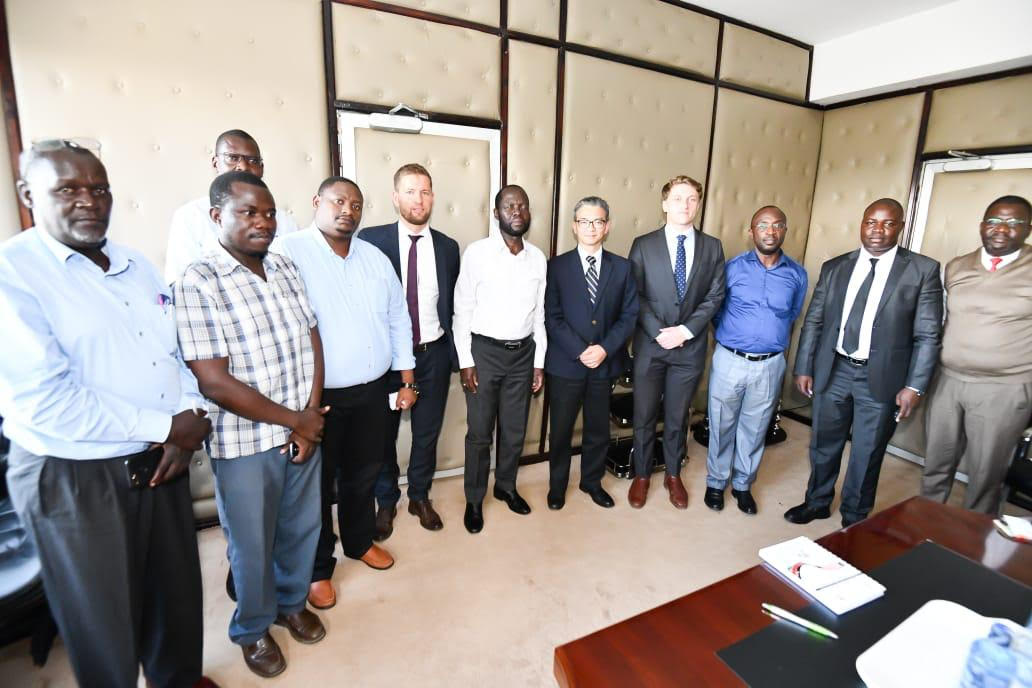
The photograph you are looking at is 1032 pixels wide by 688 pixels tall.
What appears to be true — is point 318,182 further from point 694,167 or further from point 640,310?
point 694,167

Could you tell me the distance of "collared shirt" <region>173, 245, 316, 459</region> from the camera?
61.6 inches

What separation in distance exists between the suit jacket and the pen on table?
1916 mm

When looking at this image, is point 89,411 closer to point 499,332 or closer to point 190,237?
point 190,237

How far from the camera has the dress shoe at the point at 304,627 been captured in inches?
A: 81.1


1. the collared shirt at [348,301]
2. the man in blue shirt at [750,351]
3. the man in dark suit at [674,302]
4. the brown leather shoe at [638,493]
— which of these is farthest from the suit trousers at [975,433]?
the collared shirt at [348,301]

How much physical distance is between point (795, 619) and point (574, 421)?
1.87m

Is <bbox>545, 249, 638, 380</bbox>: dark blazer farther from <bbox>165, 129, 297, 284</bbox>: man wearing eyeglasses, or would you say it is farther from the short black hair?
the short black hair

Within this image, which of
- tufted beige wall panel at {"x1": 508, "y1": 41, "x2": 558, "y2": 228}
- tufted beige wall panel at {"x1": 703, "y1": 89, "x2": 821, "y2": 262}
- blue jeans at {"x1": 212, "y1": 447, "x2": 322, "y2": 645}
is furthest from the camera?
tufted beige wall panel at {"x1": 703, "y1": 89, "x2": 821, "y2": 262}

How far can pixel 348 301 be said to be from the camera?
208 centimetres

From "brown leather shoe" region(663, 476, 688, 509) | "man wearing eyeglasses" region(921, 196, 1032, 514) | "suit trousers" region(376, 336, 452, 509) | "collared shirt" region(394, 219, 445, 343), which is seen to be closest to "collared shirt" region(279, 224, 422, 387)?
"collared shirt" region(394, 219, 445, 343)

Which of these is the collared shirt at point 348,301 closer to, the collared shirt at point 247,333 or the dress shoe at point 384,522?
the collared shirt at point 247,333

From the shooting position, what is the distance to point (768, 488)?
3.48m

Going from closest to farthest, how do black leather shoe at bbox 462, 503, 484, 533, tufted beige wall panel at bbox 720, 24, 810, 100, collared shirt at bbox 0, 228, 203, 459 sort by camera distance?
collared shirt at bbox 0, 228, 203, 459 < black leather shoe at bbox 462, 503, 484, 533 < tufted beige wall panel at bbox 720, 24, 810, 100

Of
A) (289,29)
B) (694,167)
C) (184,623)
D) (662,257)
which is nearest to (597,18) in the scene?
(694,167)
